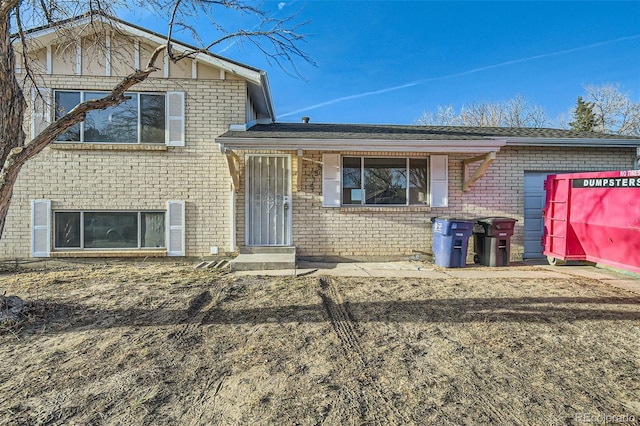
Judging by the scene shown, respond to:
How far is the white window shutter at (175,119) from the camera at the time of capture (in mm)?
7199

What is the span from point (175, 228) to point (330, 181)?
3.72 meters

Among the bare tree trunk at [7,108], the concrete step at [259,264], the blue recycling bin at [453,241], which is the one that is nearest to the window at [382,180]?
the blue recycling bin at [453,241]

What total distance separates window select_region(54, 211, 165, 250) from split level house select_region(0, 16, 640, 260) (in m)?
0.02

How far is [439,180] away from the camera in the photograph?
762 cm

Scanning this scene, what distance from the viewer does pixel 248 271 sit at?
6406 millimetres

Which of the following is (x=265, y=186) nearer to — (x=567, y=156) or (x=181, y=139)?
(x=181, y=139)

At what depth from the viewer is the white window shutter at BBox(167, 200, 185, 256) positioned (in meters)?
7.25

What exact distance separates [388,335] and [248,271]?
366 centimetres

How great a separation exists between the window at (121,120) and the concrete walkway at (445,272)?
3911 millimetres

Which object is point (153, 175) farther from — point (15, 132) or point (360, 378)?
point (360, 378)

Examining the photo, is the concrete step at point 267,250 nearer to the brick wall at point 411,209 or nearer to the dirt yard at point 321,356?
the brick wall at point 411,209

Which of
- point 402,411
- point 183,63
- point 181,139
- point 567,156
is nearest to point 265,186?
point 181,139

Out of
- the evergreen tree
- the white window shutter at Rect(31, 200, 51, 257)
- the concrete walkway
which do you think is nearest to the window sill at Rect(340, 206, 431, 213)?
the concrete walkway

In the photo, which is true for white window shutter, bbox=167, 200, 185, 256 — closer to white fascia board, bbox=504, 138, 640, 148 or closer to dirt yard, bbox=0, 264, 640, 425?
dirt yard, bbox=0, 264, 640, 425
